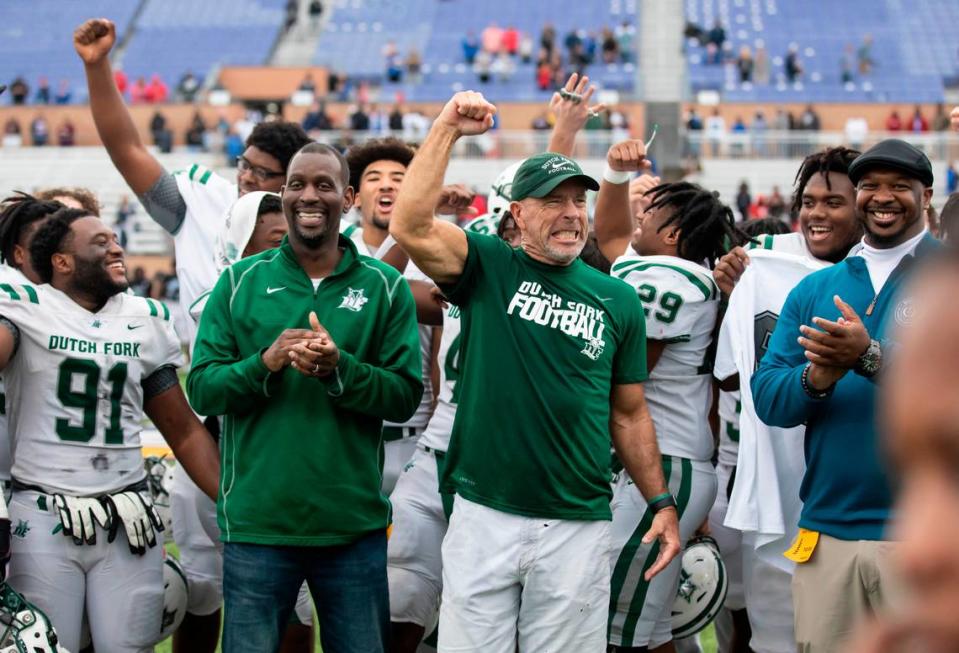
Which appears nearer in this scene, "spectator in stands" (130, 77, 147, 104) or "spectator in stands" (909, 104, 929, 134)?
"spectator in stands" (909, 104, 929, 134)

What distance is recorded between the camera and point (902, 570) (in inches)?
37.7

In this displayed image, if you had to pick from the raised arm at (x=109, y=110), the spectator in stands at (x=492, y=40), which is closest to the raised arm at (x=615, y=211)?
the raised arm at (x=109, y=110)

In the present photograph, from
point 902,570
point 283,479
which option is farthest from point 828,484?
point 902,570

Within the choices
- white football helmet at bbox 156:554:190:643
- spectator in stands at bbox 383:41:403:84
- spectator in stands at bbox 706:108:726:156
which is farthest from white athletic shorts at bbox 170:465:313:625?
spectator in stands at bbox 383:41:403:84

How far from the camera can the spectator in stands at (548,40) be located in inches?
1281

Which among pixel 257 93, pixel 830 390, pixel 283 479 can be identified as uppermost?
pixel 257 93

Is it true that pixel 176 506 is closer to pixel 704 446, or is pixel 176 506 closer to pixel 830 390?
pixel 704 446

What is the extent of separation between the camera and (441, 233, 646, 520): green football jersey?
148 inches

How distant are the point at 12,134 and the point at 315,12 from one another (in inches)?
438

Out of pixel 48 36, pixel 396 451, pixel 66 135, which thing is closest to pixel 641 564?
pixel 396 451

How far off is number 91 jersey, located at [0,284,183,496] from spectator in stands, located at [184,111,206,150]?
78.8ft

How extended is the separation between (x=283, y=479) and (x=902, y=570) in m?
3.04

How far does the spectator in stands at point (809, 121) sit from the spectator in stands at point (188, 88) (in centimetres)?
1469

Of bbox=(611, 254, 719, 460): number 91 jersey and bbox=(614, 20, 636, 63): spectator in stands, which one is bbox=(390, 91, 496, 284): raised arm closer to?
bbox=(611, 254, 719, 460): number 91 jersey
